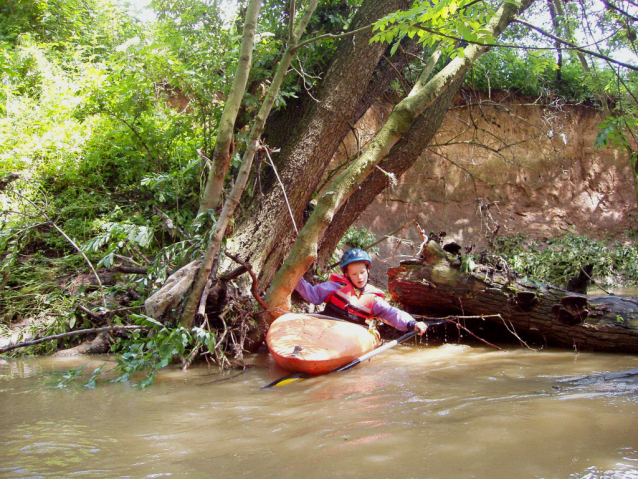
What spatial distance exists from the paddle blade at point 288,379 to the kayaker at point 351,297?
1.22 meters

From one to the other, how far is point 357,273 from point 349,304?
32cm

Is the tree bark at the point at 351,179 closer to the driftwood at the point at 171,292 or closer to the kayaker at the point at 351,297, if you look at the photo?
the kayaker at the point at 351,297

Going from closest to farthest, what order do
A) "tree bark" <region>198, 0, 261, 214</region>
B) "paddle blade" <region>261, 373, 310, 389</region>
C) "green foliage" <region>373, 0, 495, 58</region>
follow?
"green foliage" <region>373, 0, 495, 58</region> < "paddle blade" <region>261, 373, 310, 389</region> < "tree bark" <region>198, 0, 261, 214</region>

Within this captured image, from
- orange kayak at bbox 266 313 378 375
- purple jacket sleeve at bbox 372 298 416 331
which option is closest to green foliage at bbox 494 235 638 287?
purple jacket sleeve at bbox 372 298 416 331

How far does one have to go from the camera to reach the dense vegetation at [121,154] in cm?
449

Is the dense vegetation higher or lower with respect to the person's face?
higher

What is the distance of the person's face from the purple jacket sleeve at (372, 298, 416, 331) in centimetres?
26

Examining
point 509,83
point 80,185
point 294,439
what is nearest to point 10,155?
point 80,185

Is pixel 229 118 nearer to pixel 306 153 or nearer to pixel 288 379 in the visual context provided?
pixel 306 153

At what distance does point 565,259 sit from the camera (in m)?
9.07

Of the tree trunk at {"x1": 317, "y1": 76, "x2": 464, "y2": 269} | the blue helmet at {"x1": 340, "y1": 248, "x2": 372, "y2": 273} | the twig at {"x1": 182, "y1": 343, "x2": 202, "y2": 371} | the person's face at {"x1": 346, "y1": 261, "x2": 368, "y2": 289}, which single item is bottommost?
the twig at {"x1": 182, "y1": 343, "x2": 202, "y2": 371}

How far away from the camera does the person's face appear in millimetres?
4703

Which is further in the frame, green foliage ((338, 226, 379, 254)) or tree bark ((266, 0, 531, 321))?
green foliage ((338, 226, 379, 254))

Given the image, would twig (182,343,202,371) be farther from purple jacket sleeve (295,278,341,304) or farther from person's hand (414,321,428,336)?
person's hand (414,321,428,336)
